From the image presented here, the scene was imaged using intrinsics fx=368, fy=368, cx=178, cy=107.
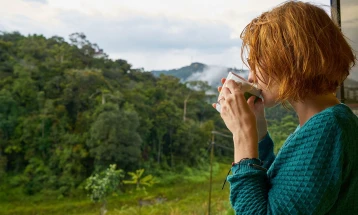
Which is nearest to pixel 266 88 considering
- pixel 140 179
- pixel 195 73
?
pixel 140 179

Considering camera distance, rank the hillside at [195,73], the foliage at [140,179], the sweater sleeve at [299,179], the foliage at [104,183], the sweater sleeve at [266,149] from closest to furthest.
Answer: the sweater sleeve at [299,179]
the sweater sleeve at [266,149]
the foliage at [104,183]
the foliage at [140,179]
the hillside at [195,73]

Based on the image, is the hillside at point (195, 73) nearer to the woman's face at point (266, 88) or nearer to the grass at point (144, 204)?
the grass at point (144, 204)

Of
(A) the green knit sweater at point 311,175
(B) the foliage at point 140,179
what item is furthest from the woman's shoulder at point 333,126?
(B) the foliage at point 140,179

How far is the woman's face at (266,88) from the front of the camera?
1.60ft

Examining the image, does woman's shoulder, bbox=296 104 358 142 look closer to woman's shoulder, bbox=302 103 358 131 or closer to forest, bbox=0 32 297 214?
woman's shoulder, bbox=302 103 358 131

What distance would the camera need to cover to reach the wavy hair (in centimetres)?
44

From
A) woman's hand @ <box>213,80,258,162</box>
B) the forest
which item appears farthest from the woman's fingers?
the forest

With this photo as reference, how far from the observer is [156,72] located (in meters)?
3.56

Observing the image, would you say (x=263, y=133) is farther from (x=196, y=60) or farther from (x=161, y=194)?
(x=196, y=60)

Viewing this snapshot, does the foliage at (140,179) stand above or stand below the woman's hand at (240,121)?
below

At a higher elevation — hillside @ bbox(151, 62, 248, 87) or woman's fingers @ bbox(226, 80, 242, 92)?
hillside @ bbox(151, 62, 248, 87)

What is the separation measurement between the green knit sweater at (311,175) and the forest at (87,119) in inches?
72.5

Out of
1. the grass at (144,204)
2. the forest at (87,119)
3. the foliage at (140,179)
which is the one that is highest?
the forest at (87,119)

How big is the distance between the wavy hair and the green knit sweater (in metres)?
0.04
